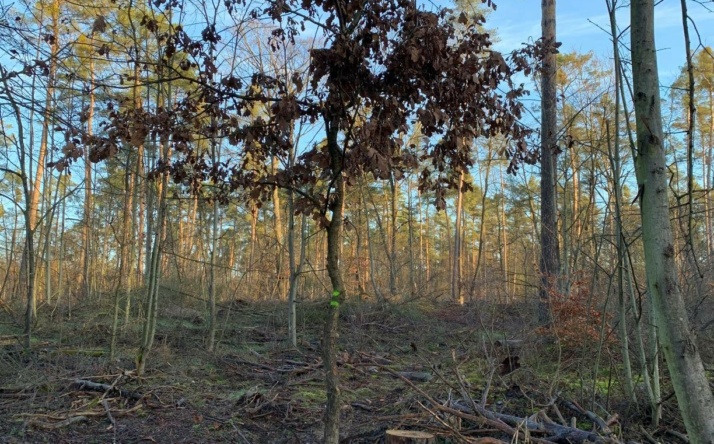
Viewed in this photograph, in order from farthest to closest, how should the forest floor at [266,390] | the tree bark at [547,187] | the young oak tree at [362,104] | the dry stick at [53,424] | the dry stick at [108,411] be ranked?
the tree bark at [547,187] < the dry stick at [108,411] < the dry stick at [53,424] < the forest floor at [266,390] < the young oak tree at [362,104]

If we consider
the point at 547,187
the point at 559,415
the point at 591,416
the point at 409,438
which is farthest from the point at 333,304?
the point at 547,187

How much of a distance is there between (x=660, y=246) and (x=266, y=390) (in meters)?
Result: 5.13

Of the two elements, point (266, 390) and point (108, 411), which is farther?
point (266, 390)

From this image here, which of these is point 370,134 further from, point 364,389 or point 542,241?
point 542,241

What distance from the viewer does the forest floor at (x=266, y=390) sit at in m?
4.34

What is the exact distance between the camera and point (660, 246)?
2037mm

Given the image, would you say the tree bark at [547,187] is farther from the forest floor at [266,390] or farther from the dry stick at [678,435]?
the dry stick at [678,435]

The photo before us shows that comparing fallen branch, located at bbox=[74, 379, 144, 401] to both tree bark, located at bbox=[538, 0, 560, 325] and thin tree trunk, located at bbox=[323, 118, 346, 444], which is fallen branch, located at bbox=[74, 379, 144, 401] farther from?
tree bark, located at bbox=[538, 0, 560, 325]

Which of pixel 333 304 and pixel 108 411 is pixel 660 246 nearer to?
pixel 333 304

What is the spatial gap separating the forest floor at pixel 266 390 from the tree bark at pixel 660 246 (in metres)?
1.87

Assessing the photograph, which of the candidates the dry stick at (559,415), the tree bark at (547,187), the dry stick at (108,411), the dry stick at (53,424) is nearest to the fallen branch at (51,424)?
the dry stick at (53,424)

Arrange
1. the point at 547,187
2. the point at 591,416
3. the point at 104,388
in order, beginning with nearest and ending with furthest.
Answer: the point at 591,416 → the point at 104,388 → the point at 547,187

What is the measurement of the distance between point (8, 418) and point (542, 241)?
830 centimetres

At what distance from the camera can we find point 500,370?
592cm
